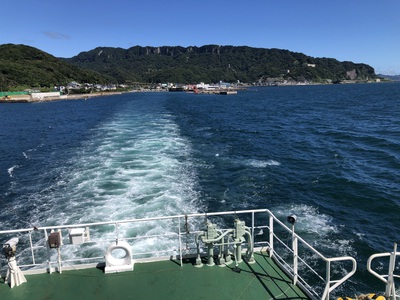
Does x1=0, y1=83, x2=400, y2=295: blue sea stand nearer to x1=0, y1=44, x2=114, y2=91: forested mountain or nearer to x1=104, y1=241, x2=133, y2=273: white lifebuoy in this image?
x1=104, y1=241, x2=133, y2=273: white lifebuoy

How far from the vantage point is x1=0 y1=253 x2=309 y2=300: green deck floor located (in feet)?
23.1

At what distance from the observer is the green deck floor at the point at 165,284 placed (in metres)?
7.03

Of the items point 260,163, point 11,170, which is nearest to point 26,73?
point 11,170

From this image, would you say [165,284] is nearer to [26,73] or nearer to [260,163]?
[260,163]

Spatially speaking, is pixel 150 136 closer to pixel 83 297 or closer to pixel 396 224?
pixel 396 224

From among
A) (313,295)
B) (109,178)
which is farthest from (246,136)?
(313,295)

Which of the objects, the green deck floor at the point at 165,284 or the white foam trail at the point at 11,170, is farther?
the white foam trail at the point at 11,170

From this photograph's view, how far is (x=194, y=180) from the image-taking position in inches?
810

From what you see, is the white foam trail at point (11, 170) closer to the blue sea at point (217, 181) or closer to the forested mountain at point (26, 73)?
the blue sea at point (217, 181)

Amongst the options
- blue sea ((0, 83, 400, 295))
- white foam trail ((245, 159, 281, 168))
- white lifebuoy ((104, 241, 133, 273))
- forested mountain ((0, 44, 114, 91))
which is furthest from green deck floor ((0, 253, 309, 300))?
forested mountain ((0, 44, 114, 91))

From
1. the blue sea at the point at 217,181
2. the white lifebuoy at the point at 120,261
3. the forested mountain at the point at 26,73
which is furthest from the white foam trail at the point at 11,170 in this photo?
the forested mountain at the point at 26,73

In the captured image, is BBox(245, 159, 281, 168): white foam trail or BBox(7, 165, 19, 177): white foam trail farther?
BBox(245, 159, 281, 168): white foam trail

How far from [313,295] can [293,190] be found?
45.8ft

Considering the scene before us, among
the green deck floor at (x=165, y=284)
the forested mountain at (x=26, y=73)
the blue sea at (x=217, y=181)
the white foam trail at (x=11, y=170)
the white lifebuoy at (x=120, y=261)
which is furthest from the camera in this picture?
the forested mountain at (x=26, y=73)
